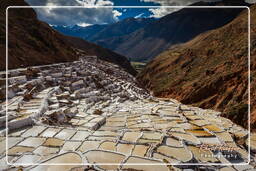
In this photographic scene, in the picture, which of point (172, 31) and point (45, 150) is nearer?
point (45, 150)

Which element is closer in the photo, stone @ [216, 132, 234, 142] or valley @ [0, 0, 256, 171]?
valley @ [0, 0, 256, 171]

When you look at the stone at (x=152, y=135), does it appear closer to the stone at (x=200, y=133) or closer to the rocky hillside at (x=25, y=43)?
the stone at (x=200, y=133)

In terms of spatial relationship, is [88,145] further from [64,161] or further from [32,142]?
[32,142]

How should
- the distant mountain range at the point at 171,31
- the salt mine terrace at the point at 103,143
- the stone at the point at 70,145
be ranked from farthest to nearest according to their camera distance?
the distant mountain range at the point at 171,31 < the stone at the point at 70,145 < the salt mine terrace at the point at 103,143

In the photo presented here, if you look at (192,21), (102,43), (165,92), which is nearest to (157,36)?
(192,21)

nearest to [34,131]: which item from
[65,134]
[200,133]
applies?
[65,134]

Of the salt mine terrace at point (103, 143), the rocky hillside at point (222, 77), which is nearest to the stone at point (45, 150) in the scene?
the salt mine terrace at point (103, 143)

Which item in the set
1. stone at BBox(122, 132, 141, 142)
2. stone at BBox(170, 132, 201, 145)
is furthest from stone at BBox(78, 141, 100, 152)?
stone at BBox(170, 132, 201, 145)

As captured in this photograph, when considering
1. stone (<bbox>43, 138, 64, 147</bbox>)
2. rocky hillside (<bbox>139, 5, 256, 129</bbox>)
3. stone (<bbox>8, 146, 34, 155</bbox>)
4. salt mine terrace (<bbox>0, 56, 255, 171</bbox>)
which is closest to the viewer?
salt mine terrace (<bbox>0, 56, 255, 171</bbox>)

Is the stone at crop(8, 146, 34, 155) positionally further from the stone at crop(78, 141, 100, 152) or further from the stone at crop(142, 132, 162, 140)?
the stone at crop(142, 132, 162, 140)

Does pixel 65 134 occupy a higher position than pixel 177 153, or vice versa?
pixel 65 134
